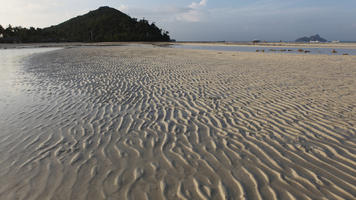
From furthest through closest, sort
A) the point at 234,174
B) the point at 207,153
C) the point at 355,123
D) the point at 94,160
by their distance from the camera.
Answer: the point at 355,123 < the point at 207,153 < the point at 94,160 < the point at 234,174

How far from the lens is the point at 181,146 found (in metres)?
4.57

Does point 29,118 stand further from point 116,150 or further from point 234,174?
point 234,174

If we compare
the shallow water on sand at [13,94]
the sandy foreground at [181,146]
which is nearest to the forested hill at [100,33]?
the shallow water on sand at [13,94]

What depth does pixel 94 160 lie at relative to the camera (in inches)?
158

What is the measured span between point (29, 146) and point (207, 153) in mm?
3716

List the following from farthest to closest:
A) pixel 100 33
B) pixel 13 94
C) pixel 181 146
A: 1. pixel 100 33
2. pixel 13 94
3. pixel 181 146

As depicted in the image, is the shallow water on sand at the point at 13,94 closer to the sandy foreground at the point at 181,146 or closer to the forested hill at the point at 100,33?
the sandy foreground at the point at 181,146

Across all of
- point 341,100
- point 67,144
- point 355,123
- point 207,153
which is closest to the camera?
point 207,153

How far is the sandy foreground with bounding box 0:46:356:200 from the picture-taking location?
Answer: 3.29 m

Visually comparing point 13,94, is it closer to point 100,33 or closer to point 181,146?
point 181,146

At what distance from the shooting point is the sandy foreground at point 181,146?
10.8ft

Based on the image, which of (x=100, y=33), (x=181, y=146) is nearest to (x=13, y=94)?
(x=181, y=146)

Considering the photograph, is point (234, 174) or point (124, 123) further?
point (124, 123)

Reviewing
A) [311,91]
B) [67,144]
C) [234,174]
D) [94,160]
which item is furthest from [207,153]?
[311,91]
